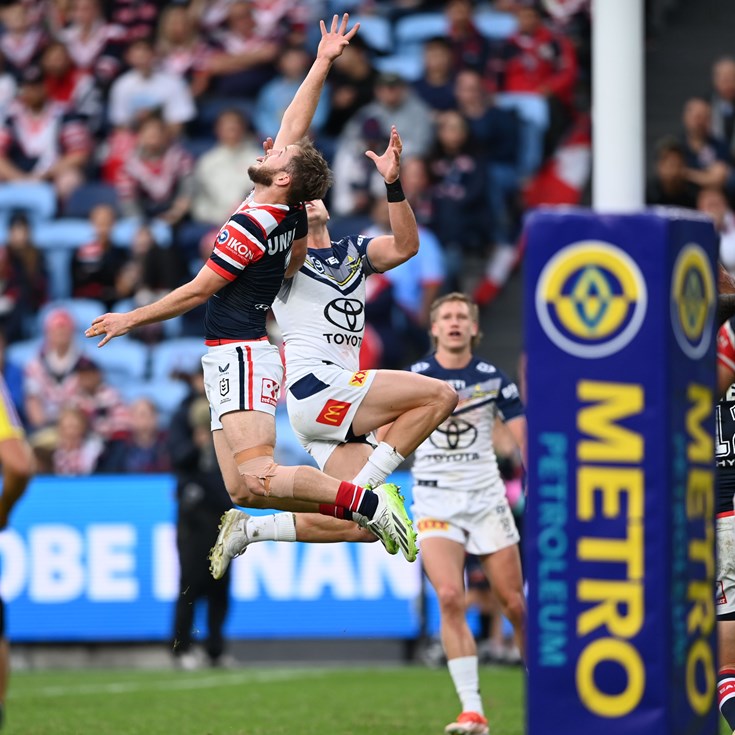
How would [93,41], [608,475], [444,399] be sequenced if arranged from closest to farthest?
1. [608,475]
2. [444,399]
3. [93,41]

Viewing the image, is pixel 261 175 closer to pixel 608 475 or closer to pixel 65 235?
pixel 608 475

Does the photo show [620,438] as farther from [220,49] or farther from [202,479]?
[220,49]

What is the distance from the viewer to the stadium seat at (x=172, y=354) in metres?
17.2

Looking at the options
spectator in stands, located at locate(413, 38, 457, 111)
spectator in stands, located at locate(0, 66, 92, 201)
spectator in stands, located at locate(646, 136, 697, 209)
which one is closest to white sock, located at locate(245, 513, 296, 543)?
spectator in stands, located at locate(646, 136, 697, 209)

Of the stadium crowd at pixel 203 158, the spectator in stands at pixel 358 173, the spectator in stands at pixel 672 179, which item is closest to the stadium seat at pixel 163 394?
the stadium crowd at pixel 203 158

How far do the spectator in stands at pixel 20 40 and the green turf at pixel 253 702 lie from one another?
940cm

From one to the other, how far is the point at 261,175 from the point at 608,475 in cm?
369

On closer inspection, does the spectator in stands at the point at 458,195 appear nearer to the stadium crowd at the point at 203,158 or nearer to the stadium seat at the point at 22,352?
the stadium crowd at the point at 203,158

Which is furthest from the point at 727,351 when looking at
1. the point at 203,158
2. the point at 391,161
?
the point at 203,158

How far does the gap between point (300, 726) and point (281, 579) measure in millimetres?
5351

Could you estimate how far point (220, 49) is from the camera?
2028 centimetres

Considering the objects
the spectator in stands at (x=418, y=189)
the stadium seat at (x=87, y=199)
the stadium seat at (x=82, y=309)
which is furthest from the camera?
the stadium seat at (x=87, y=199)

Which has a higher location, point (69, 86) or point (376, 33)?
point (376, 33)

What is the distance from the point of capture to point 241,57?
65.1 feet
